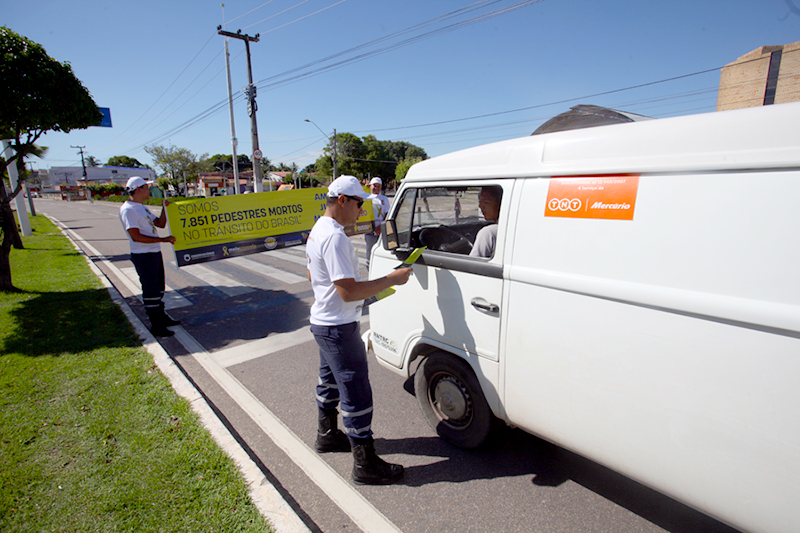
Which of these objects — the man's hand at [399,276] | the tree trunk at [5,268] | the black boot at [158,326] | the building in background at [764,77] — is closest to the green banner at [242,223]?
the black boot at [158,326]

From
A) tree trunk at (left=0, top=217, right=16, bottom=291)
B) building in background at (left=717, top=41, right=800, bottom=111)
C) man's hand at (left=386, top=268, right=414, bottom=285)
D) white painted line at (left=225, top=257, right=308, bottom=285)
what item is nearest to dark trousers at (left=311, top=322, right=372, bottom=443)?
man's hand at (left=386, top=268, right=414, bottom=285)

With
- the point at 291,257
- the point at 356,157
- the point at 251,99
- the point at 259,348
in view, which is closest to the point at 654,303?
the point at 259,348

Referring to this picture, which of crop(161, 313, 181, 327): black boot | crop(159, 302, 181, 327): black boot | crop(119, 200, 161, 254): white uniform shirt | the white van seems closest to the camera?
the white van

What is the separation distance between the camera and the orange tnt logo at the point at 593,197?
1907 millimetres

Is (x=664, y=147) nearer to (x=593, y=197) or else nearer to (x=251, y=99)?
(x=593, y=197)

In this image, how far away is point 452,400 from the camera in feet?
9.75

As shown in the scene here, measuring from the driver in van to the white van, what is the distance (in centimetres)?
21

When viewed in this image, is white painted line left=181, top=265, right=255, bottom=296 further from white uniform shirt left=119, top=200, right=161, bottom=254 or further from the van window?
the van window

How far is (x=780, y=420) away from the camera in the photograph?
150 centimetres

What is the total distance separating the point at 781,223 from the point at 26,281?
11.6 m

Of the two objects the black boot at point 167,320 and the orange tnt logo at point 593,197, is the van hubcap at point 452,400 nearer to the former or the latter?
the orange tnt logo at point 593,197

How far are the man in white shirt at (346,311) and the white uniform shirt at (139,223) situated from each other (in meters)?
3.83

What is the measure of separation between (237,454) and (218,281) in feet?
21.2

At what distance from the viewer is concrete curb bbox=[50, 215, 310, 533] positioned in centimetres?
234
